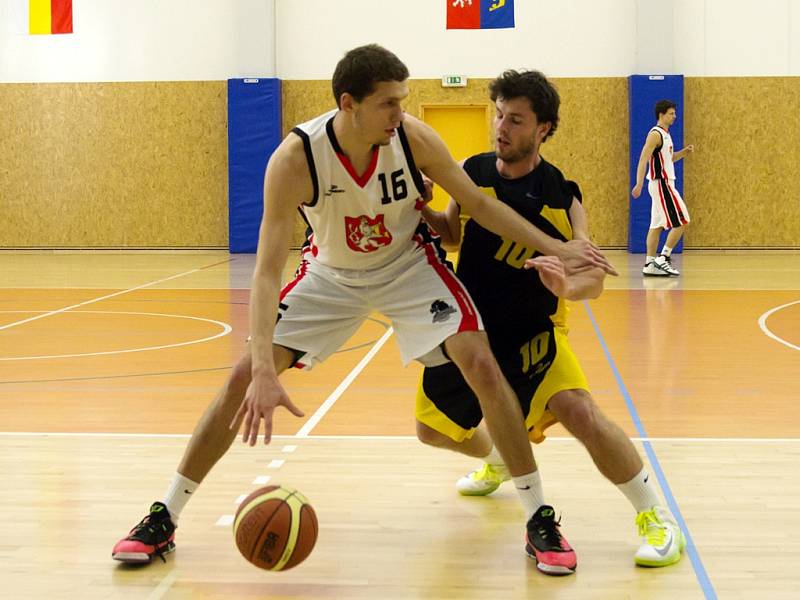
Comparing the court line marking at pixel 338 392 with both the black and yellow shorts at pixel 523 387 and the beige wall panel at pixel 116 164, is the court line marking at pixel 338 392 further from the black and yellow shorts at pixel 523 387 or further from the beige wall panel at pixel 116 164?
the beige wall panel at pixel 116 164

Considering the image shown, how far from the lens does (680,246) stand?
17.2 metres

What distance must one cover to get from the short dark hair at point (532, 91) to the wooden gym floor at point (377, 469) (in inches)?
57.6

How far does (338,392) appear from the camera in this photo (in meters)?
6.45

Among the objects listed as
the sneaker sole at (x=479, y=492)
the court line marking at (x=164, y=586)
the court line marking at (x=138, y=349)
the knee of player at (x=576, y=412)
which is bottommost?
the court line marking at (x=164, y=586)

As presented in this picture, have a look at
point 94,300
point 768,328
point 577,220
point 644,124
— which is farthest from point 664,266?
point 577,220

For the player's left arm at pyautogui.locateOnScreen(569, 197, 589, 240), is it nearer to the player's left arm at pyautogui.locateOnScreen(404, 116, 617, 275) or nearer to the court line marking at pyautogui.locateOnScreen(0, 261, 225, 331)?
the player's left arm at pyautogui.locateOnScreen(404, 116, 617, 275)

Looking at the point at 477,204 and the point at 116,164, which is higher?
the point at 116,164

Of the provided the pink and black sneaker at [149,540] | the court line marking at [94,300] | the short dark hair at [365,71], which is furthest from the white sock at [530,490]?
the court line marking at [94,300]

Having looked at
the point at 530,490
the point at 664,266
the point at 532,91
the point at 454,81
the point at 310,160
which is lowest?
the point at 530,490

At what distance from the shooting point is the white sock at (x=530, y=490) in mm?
3622

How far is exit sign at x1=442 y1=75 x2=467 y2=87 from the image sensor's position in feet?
56.0

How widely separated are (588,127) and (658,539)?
1427 cm

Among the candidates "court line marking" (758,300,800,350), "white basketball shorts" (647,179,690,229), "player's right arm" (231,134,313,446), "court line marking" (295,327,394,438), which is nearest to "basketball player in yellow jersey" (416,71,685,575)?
"player's right arm" (231,134,313,446)

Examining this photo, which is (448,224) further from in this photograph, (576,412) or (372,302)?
→ (576,412)
